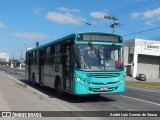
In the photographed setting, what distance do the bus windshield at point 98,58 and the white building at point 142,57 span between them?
55.8 m

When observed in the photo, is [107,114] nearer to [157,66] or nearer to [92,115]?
[92,115]

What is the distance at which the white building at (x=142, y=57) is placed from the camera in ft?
240

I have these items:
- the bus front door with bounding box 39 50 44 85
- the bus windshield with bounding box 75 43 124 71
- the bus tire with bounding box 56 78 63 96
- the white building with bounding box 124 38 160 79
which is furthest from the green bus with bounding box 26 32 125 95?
the white building with bounding box 124 38 160 79

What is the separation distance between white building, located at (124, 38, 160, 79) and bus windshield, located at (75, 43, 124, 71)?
55.8 m

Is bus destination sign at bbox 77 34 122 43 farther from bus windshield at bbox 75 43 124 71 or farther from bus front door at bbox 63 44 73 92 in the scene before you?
bus front door at bbox 63 44 73 92

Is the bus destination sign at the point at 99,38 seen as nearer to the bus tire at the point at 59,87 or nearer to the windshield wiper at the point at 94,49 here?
the windshield wiper at the point at 94,49

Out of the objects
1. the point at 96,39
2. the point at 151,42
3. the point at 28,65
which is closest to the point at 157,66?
the point at 151,42

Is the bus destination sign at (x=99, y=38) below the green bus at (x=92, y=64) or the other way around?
the other way around

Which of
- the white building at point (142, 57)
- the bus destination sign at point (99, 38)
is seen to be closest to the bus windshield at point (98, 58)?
the bus destination sign at point (99, 38)

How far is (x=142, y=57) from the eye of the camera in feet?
253

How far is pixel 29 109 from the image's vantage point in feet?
37.7

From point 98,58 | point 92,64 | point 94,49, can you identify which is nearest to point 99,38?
point 94,49

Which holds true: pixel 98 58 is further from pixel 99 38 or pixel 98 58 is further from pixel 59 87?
pixel 59 87

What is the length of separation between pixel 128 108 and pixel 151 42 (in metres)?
63.2
